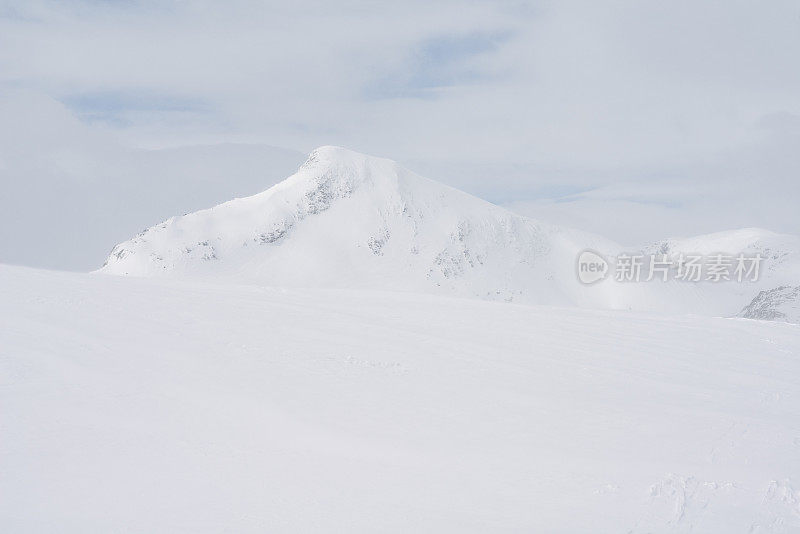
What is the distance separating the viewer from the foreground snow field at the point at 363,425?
707 centimetres

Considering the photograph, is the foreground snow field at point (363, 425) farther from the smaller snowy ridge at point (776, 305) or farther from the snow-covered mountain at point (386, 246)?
the smaller snowy ridge at point (776, 305)

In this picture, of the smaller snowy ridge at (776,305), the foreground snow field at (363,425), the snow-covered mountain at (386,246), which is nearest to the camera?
the foreground snow field at (363,425)

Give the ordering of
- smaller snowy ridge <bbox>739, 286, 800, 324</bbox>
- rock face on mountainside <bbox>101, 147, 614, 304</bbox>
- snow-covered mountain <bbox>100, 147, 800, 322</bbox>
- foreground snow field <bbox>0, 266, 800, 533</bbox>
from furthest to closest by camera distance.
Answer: snow-covered mountain <bbox>100, 147, 800, 322</bbox> → rock face on mountainside <bbox>101, 147, 614, 304</bbox> → smaller snowy ridge <bbox>739, 286, 800, 324</bbox> → foreground snow field <bbox>0, 266, 800, 533</bbox>

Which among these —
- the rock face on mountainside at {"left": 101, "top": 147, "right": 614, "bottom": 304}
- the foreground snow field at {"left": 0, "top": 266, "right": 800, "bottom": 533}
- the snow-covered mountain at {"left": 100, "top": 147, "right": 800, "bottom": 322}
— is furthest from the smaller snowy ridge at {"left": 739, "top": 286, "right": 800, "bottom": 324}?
the foreground snow field at {"left": 0, "top": 266, "right": 800, "bottom": 533}

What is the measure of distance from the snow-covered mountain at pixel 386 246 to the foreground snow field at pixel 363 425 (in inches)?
4246

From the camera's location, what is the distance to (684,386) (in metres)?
12.4

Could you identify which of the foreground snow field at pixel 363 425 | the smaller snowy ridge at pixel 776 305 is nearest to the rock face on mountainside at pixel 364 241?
the smaller snowy ridge at pixel 776 305

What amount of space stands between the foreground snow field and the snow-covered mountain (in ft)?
354

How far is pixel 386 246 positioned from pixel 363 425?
437 ft

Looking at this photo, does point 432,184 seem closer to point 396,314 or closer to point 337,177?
point 337,177

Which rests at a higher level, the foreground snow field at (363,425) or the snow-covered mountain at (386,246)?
Answer: the snow-covered mountain at (386,246)

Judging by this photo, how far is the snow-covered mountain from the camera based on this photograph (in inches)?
5138

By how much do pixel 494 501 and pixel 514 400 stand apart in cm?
345

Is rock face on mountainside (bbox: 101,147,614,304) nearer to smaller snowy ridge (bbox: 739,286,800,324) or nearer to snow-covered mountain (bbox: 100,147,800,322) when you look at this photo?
snow-covered mountain (bbox: 100,147,800,322)
